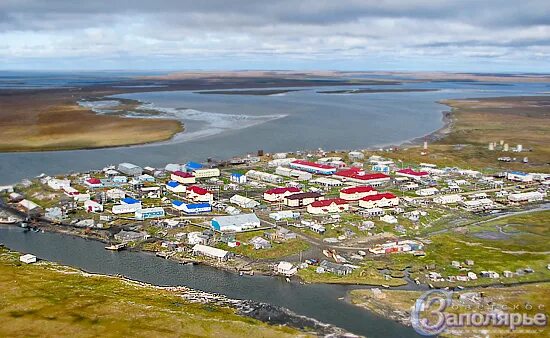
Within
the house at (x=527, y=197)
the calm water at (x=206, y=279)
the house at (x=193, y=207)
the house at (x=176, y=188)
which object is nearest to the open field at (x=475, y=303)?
the calm water at (x=206, y=279)

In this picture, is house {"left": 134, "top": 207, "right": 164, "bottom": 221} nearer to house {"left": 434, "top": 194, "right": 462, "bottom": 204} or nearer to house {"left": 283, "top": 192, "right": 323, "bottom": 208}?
house {"left": 283, "top": 192, "right": 323, "bottom": 208}

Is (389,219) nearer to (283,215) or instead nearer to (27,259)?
(283,215)

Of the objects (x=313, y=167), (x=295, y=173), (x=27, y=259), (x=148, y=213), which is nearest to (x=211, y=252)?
(x=148, y=213)

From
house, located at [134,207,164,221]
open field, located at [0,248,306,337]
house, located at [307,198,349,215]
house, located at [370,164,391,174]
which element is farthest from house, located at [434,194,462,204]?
open field, located at [0,248,306,337]

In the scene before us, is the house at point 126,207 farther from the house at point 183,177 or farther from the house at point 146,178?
the house at point 146,178

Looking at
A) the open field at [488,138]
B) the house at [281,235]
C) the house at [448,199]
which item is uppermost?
the open field at [488,138]
